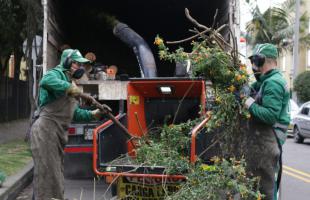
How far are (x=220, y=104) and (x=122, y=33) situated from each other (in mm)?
5353

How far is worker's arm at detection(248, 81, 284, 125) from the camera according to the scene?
16.2ft

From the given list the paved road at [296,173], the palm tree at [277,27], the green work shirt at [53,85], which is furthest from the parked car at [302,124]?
the palm tree at [277,27]

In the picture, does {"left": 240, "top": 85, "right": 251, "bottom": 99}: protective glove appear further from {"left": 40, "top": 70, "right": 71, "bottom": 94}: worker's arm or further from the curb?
the curb

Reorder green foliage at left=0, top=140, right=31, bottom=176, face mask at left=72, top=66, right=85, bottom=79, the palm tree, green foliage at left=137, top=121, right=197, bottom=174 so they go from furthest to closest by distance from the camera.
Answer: the palm tree, green foliage at left=0, top=140, right=31, bottom=176, face mask at left=72, top=66, right=85, bottom=79, green foliage at left=137, top=121, right=197, bottom=174

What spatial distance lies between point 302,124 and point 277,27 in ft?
57.8

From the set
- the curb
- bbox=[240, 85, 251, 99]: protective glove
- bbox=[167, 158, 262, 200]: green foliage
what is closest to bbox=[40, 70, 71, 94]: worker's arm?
bbox=[167, 158, 262, 200]: green foliage

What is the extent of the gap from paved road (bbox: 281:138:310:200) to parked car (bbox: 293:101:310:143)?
591 millimetres

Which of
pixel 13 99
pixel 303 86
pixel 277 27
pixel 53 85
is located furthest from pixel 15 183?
pixel 277 27

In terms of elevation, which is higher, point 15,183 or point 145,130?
point 145,130

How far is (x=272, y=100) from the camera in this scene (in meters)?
5.01

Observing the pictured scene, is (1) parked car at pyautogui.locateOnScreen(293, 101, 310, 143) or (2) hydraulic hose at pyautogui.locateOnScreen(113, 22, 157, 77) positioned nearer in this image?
(2) hydraulic hose at pyautogui.locateOnScreen(113, 22, 157, 77)

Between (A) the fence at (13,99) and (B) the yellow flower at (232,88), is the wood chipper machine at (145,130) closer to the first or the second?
(B) the yellow flower at (232,88)

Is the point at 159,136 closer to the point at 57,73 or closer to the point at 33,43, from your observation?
the point at 57,73

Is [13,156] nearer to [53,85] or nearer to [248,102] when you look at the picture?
[53,85]
